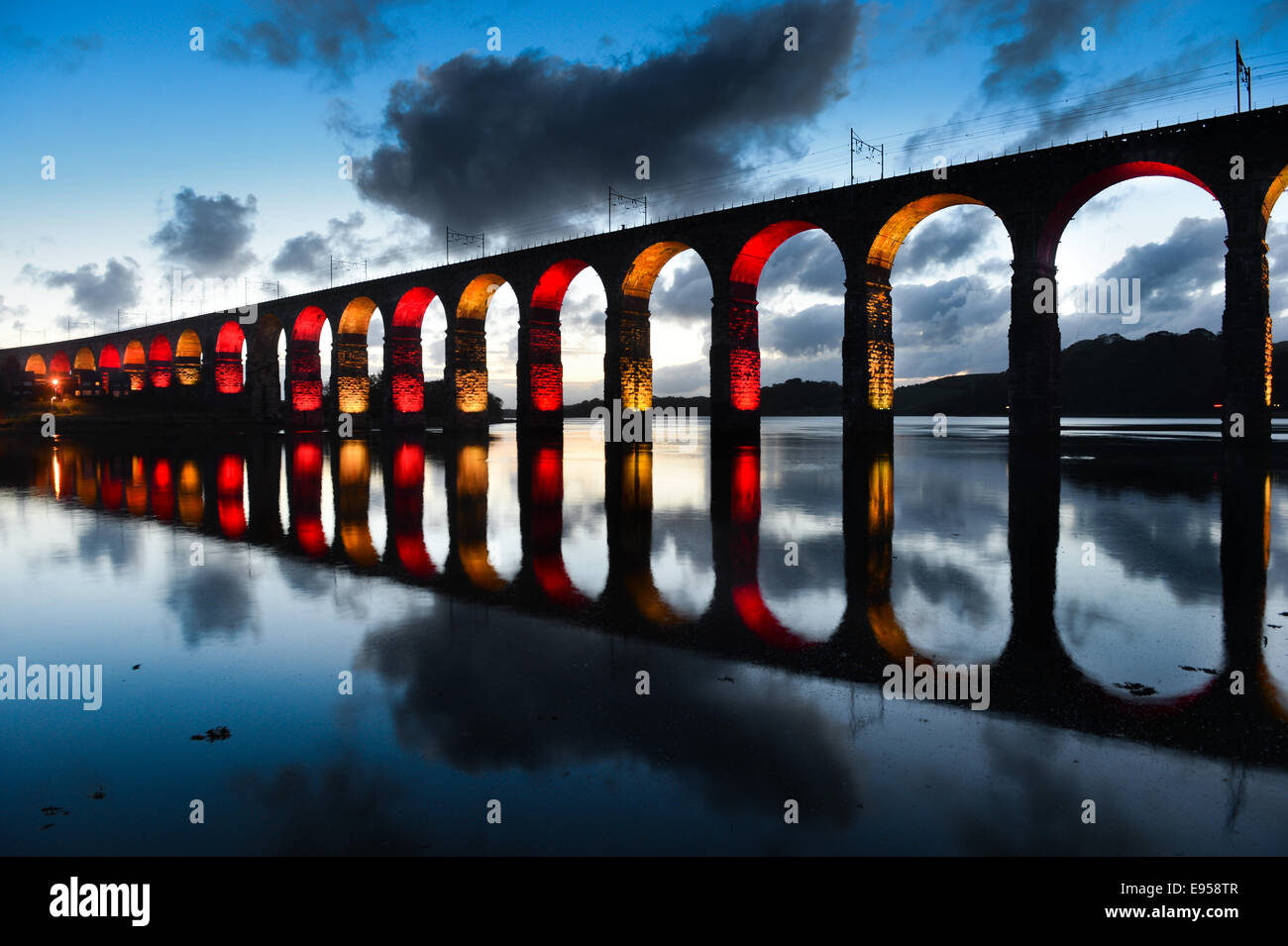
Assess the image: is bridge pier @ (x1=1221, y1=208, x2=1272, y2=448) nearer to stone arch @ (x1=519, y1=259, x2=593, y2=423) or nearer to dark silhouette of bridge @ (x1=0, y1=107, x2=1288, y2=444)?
dark silhouette of bridge @ (x1=0, y1=107, x2=1288, y2=444)

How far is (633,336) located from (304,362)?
92.6ft

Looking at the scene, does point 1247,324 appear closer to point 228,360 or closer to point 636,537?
point 636,537

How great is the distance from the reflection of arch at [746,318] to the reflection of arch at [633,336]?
151 inches

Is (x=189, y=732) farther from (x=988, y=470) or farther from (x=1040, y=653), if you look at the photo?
(x=988, y=470)

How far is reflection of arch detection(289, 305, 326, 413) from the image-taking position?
4753cm

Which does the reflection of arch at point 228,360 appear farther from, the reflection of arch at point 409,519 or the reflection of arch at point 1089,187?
the reflection of arch at point 1089,187

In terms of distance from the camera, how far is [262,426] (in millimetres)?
48250

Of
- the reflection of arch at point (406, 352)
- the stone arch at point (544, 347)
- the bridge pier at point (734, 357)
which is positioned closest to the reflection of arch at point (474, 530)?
the bridge pier at point (734, 357)

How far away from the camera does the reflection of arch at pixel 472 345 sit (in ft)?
128

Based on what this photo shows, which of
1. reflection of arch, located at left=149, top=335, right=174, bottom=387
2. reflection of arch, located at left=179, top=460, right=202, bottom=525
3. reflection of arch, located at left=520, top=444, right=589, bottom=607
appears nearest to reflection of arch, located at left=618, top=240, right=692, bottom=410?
reflection of arch, located at left=520, top=444, right=589, bottom=607

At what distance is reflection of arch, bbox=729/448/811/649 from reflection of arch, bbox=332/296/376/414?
3785 cm

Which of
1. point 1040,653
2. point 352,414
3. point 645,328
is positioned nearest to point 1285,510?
point 1040,653

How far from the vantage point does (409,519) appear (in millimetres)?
9609

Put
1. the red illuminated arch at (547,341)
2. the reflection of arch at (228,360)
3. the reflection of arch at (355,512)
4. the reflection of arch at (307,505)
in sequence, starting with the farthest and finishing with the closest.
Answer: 1. the reflection of arch at (228,360)
2. the red illuminated arch at (547,341)
3. the reflection of arch at (307,505)
4. the reflection of arch at (355,512)
